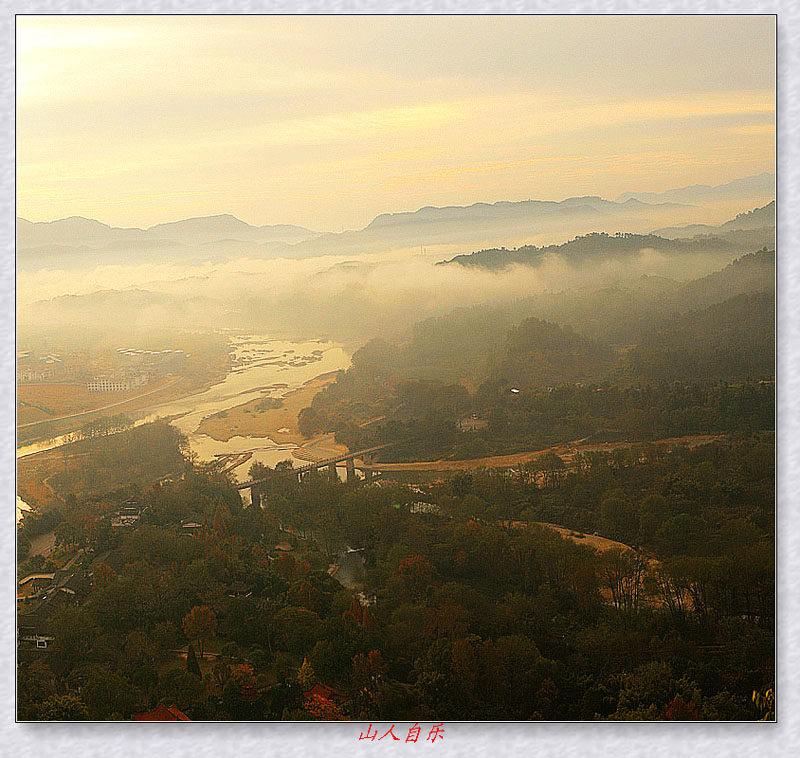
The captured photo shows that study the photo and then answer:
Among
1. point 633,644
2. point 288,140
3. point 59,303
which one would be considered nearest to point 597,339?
point 633,644

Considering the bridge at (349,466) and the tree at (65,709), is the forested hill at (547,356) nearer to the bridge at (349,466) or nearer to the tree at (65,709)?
the bridge at (349,466)

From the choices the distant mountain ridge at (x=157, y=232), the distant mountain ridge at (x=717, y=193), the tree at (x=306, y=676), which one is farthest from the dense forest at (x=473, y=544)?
the distant mountain ridge at (x=157, y=232)

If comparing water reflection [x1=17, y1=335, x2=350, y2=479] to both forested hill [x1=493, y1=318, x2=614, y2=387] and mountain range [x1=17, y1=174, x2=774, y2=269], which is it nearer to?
mountain range [x1=17, y1=174, x2=774, y2=269]

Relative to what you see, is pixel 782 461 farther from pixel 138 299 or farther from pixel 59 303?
pixel 59 303

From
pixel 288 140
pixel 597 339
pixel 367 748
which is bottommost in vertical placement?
pixel 367 748

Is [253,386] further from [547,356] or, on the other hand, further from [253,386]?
[547,356]

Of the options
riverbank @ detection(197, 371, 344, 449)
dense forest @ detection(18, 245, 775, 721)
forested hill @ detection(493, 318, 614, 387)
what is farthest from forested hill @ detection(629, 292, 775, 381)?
riverbank @ detection(197, 371, 344, 449)
